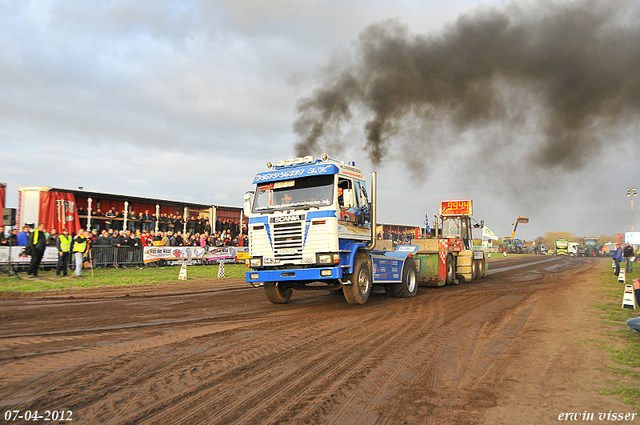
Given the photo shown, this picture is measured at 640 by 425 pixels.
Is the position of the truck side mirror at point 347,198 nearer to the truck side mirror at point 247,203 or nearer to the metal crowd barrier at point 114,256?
the truck side mirror at point 247,203

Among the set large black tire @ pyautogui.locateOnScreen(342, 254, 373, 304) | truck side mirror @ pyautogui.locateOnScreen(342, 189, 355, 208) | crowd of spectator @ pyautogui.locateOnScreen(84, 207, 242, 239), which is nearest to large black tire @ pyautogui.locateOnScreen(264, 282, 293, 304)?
large black tire @ pyautogui.locateOnScreen(342, 254, 373, 304)

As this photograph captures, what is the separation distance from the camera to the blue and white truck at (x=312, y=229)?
9.08m

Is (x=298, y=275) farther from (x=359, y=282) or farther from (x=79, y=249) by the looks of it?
(x=79, y=249)

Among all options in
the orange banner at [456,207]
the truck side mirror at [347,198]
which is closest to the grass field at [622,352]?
Answer: the truck side mirror at [347,198]

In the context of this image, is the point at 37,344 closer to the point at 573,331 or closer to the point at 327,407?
the point at 327,407

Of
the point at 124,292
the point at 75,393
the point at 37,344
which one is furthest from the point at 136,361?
the point at 124,292

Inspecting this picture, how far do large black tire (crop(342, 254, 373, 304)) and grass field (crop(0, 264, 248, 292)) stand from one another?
8.38 metres

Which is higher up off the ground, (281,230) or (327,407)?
(281,230)

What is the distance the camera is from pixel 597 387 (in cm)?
440

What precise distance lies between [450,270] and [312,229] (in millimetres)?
9215

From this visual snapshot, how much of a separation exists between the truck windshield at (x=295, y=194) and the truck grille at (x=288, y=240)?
0.48 meters

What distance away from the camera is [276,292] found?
412 inches

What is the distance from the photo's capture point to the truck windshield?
941 cm

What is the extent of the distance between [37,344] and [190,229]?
66.7 feet
